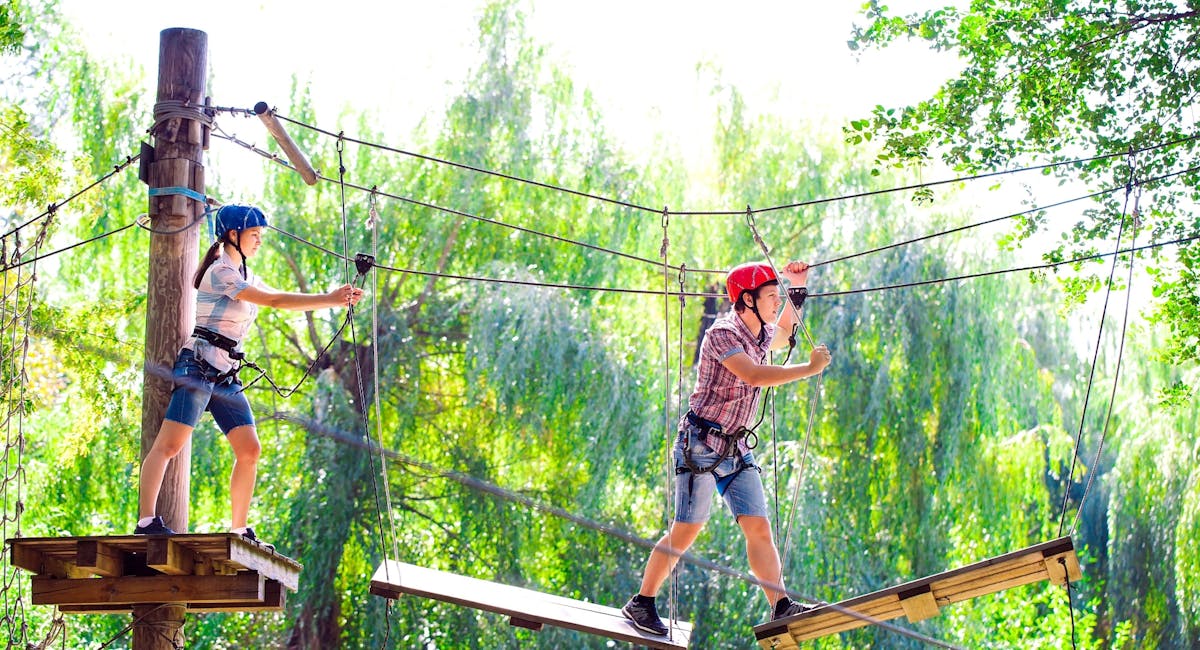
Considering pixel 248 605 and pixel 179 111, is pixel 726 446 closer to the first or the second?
pixel 248 605

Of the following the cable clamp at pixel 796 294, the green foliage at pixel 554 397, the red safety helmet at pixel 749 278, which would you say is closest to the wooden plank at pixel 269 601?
the red safety helmet at pixel 749 278

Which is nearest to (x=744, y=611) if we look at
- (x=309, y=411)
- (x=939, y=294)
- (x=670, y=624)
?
(x=939, y=294)

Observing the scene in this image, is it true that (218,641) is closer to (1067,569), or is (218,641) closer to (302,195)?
(302,195)

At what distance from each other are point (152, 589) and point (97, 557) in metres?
0.26

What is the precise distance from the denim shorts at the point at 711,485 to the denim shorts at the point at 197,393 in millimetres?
1549

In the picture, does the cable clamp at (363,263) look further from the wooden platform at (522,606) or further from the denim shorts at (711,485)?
the denim shorts at (711,485)

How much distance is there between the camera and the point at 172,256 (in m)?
5.16

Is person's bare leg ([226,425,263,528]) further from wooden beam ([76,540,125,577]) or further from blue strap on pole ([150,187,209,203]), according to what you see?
blue strap on pole ([150,187,209,203])

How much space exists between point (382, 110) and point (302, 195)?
1.02m

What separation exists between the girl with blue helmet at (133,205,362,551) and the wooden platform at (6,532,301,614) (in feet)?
0.31

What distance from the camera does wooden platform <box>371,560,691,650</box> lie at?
4508 mm

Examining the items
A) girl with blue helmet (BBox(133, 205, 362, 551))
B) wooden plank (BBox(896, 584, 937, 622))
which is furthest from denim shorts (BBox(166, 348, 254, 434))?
wooden plank (BBox(896, 584, 937, 622))

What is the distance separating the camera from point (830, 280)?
10398mm

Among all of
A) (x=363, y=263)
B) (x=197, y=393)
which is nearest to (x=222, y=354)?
(x=197, y=393)
